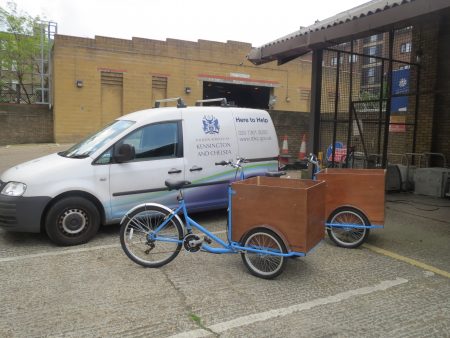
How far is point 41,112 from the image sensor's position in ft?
69.9

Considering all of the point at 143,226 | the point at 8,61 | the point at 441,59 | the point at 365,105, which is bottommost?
the point at 143,226

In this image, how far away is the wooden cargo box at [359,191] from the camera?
540cm

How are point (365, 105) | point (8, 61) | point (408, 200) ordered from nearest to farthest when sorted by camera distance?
1. point (408, 200)
2. point (365, 105)
3. point (8, 61)

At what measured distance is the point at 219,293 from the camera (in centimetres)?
Answer: 397

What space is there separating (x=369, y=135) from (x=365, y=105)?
3.10ft

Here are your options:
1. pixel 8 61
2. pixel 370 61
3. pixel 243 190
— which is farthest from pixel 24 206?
pixel 8 61

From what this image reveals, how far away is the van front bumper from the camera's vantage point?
16.8 feet

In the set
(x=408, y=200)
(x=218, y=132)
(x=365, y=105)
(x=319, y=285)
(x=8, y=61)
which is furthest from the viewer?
(x=8, y=61)

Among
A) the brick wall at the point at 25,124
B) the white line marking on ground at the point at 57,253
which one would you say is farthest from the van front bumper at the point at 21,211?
the brick wall at the point at 25,124

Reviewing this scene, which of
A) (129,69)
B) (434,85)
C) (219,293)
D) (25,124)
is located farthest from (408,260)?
(129,69)

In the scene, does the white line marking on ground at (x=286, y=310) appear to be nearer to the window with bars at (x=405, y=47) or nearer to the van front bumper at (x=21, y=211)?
the van front bumper at (x=21, y=211)

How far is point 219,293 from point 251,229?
2.53ft

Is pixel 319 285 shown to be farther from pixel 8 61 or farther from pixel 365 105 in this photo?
pixel 8 61

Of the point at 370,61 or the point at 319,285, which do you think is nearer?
the point at 319,285
